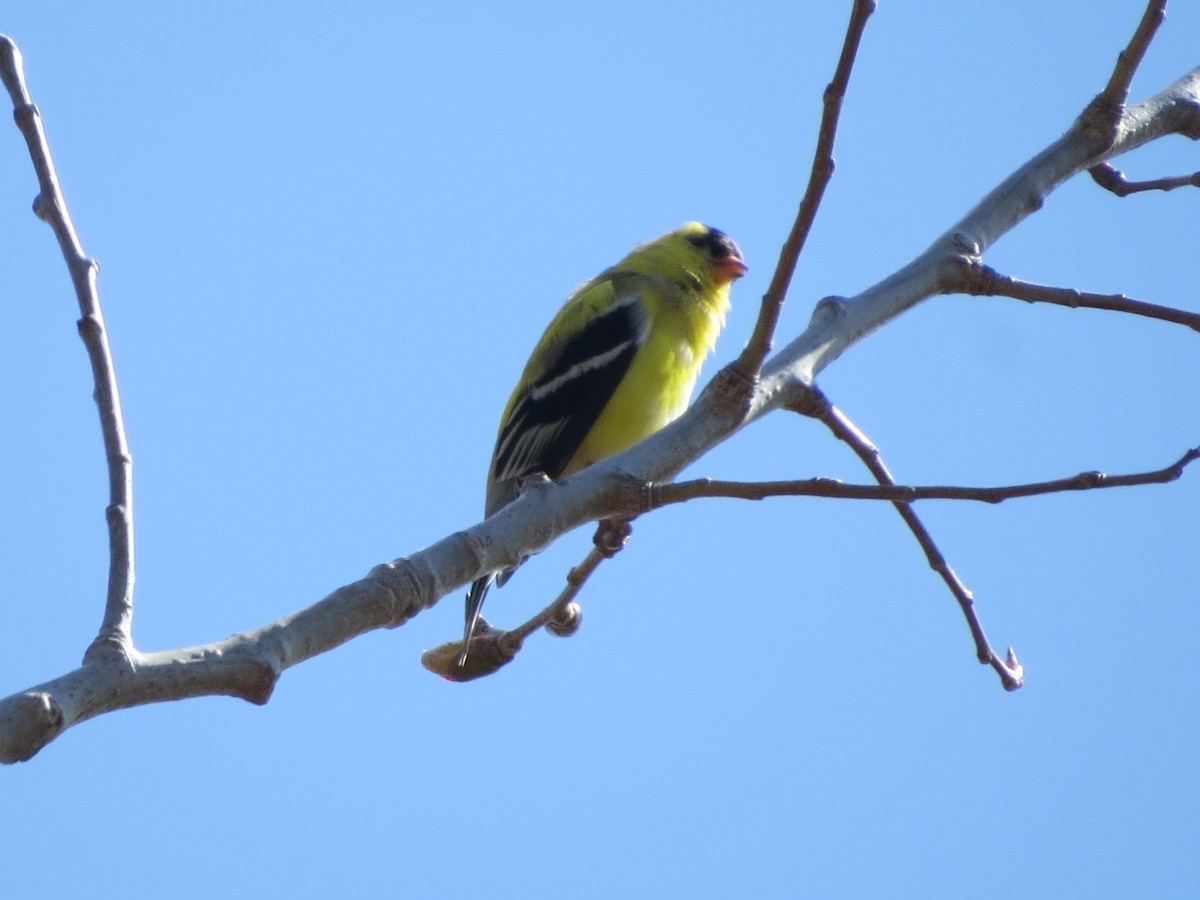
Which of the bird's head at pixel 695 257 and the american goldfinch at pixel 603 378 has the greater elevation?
the bird's head at pixel 695 257

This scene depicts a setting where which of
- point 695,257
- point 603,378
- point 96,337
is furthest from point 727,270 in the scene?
point 96,337

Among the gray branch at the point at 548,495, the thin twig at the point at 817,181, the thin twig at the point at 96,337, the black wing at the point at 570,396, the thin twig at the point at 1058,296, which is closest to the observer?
the gray branch at the point at 548,495

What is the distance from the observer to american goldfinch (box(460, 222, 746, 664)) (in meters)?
5.48

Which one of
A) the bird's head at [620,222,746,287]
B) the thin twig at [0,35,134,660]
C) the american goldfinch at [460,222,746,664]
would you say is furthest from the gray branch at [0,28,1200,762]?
the bird's head at [620,222,746,287]

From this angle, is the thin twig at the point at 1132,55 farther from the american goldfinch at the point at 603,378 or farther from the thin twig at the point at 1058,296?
the american goldfinch at the point at 603,378

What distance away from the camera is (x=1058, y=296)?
297cm

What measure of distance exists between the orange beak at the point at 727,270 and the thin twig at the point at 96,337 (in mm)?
4345

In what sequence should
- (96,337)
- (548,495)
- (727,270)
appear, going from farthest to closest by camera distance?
(727,270) → (548,495) → (96,337)

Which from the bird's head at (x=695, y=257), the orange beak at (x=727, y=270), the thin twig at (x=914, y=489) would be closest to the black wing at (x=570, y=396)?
the bird's head at (x=695, y=257)

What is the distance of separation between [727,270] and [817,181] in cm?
418

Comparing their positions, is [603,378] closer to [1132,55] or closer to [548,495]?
[1132,55]

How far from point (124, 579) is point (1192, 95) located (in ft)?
9.54

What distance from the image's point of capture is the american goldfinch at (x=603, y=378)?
5.48 m

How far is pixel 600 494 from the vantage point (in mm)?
2631
